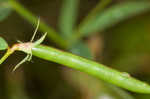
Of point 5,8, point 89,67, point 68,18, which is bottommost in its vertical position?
point 89,67

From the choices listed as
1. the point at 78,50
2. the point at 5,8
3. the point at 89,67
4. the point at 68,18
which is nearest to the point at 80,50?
the point at 78,50

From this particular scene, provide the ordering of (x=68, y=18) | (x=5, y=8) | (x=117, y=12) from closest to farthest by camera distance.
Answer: (x=5, y=8) < (x=117, y=12) < (x=68, y=18)

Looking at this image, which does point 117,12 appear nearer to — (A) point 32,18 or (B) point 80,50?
(B) point 80,50

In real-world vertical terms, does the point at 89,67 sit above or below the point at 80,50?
below

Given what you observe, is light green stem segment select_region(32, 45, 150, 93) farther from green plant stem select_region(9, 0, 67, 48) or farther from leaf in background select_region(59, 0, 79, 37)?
leaf in background select_region(59, 0, 79, 37)

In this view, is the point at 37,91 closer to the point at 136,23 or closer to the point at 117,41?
the point at 117,41

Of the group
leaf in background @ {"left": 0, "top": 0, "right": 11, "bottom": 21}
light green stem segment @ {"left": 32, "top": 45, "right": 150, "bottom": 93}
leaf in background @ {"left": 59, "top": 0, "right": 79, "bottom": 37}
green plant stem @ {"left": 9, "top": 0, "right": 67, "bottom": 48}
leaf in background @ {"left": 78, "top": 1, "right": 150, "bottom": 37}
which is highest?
leaf in background @ {"left": 78, "top": 1, "right": 150, "bottom": 37}

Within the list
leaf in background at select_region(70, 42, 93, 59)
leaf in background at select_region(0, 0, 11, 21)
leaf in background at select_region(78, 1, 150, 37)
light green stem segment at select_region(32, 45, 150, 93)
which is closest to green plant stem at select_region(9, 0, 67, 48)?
leaf in background at select_region(0, 0, 11, 21)
